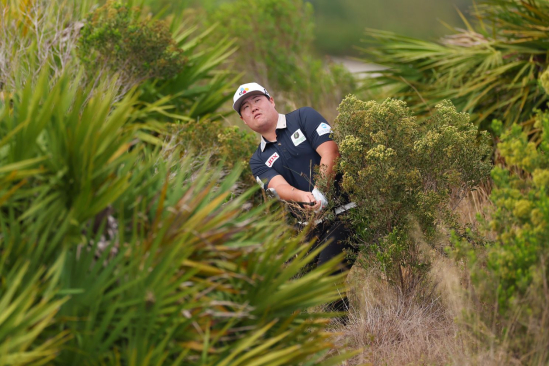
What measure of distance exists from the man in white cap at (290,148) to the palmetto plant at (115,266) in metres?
2.14

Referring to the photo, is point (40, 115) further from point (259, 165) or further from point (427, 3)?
point (427, 3)

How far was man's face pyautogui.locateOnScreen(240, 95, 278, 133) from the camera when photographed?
547cm

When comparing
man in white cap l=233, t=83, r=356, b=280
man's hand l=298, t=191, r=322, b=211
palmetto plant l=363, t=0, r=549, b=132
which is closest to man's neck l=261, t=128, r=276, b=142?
man in white cap l=233, t=83, r=356, b=280

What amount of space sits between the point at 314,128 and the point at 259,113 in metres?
0.48

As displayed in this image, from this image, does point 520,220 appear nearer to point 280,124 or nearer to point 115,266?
point 115,266

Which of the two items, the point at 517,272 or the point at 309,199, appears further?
the point at 309,199

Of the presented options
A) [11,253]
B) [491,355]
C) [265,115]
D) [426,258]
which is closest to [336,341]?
[426,258]

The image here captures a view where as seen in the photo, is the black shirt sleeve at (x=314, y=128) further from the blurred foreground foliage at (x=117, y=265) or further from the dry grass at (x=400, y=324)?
the blurred foreground foliage at (x=117, y=265)

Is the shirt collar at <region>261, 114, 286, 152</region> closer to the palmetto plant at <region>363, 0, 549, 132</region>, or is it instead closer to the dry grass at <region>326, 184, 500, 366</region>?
the dry grass at <region>326, 184, 500, 366</region>

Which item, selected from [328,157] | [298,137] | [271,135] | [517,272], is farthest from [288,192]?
[517,272]

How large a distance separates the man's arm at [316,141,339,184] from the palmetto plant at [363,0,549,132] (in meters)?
2.72

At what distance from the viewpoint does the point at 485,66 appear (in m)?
7.86

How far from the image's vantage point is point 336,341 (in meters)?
4.72

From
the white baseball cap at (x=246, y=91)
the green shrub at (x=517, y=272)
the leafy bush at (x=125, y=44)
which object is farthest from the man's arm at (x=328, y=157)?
the leafy bush at (x=125, y=44)
